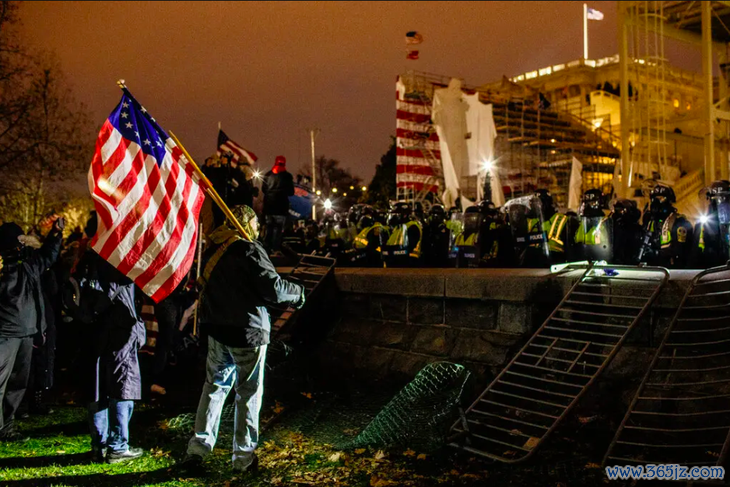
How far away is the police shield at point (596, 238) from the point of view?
9.30 meters

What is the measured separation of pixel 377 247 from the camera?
41.9ft

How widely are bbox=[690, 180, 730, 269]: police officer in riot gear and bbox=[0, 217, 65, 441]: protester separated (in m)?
8.31

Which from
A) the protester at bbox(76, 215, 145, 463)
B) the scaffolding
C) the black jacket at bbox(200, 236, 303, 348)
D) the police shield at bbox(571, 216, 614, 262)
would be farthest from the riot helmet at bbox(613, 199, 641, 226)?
the scaffolding

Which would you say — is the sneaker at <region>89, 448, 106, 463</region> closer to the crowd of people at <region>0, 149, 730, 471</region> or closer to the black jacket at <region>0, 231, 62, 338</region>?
the crowd of people at <region>0, 149, 730, 471</region>

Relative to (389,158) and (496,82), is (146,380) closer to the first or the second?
(496,82)

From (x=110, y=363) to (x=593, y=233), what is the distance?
6935 mm

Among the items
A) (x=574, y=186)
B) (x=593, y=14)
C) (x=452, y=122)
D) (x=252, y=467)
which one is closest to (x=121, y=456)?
(x=252, y=467)

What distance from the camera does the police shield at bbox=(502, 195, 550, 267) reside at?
391 inches

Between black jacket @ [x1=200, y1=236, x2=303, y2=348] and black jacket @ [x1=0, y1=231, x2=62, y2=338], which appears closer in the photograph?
black jacket @ [x1=200, y1=236, x2=303, y2=348]

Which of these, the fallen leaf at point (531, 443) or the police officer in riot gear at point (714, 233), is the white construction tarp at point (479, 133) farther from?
the fallen leaf at point (531, 443)

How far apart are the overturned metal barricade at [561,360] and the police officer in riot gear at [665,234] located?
259 centimetres

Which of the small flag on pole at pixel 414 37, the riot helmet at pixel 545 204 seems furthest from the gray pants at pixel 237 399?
the small flag on pole at pixel 414 37

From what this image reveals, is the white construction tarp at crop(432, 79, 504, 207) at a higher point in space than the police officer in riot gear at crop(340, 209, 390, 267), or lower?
higher

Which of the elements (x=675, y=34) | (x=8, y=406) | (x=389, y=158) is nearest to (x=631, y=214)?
(x=8, y=406)
